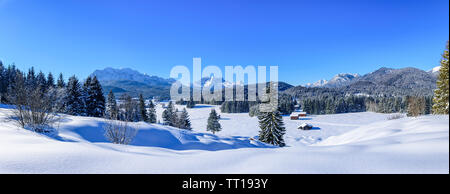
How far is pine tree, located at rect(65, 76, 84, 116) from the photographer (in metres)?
24.4

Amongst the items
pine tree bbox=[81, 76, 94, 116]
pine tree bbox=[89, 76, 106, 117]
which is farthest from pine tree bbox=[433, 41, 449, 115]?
pine tree bbox=[81, 76, 94, 116]

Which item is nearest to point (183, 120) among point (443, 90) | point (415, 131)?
point (415, 131)

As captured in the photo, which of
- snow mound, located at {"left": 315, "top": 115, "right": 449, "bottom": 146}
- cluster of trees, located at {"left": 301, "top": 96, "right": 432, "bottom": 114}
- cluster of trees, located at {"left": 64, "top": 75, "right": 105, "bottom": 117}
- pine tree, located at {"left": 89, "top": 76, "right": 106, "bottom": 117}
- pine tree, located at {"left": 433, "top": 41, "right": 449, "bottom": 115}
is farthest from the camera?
cluster of trees, located at {"left": 301, "top": 96, "right": 432, "bottom": 114}

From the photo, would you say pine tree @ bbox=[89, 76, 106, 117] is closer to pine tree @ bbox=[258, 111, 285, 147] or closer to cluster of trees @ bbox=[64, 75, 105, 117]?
cluster of trees @ bbox=[64, 75, 105, 117]

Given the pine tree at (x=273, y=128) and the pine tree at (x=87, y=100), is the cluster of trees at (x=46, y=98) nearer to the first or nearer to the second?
the pine tree at (x=87, y=100)

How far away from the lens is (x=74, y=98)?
24.9 metres

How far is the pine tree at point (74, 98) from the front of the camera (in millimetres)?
24355

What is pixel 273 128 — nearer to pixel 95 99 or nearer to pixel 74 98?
pixel 95 99

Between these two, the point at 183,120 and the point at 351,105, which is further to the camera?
the point at 351,105
